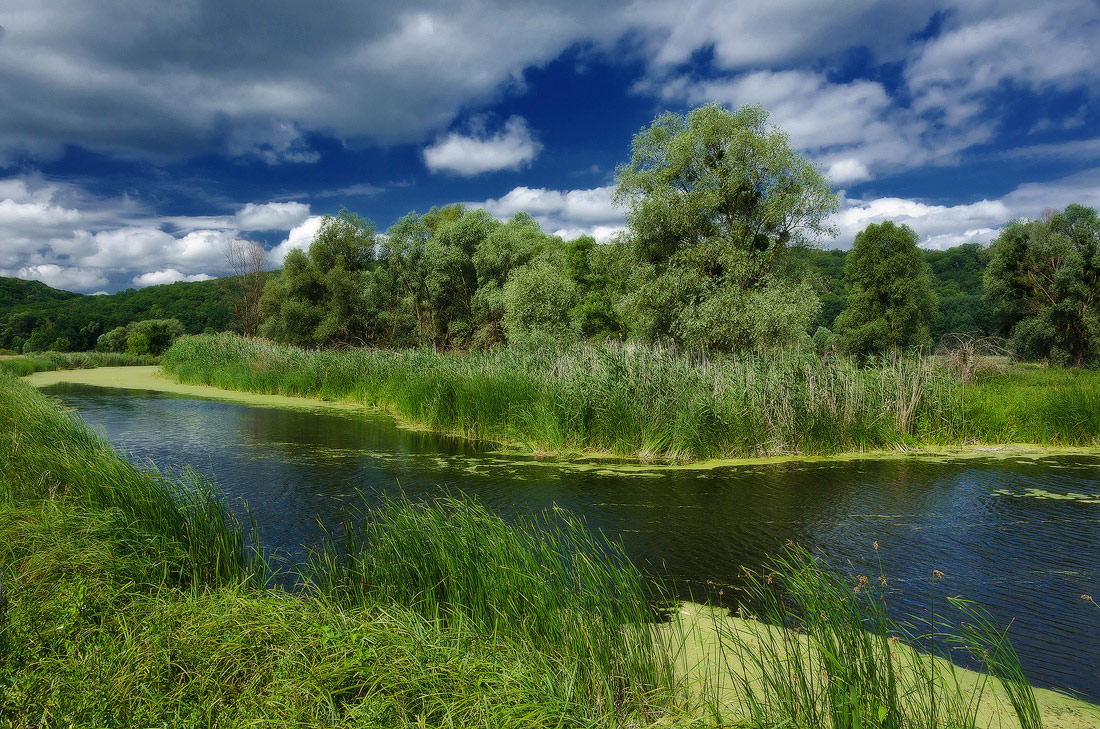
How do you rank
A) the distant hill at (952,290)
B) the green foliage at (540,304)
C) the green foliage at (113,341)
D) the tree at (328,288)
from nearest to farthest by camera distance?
the green foliage at (540,304) < the tree at (328,288) < the green foliage at (113,341) < the distant hill at (952,290)

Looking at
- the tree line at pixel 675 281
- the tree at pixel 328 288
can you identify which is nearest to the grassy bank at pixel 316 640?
the tree line at pixel 675 281

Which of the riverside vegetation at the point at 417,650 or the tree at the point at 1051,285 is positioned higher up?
the tree at the point at 1051,285

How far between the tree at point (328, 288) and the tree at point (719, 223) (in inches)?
824

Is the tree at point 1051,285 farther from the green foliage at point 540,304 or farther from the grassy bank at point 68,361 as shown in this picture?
the grassy bank at point 68,361

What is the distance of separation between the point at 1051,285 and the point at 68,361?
55.8 m

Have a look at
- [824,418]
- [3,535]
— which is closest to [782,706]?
[3,535]

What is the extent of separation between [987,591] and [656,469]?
5.50 m

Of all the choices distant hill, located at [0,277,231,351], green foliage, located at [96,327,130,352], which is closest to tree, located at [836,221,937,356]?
distant hill, located at [0,277,231,351]

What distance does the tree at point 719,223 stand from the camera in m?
17.7

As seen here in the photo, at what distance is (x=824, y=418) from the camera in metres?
11.7

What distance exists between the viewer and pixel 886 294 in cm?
4069

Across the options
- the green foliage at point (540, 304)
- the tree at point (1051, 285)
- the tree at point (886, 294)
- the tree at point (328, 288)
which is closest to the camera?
the green foliage at point (540, 304)

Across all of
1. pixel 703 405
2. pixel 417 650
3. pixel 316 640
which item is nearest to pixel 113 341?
pixel 703 405

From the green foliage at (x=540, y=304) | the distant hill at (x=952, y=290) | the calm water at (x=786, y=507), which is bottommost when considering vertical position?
the calm water at (x=786, y=507)
